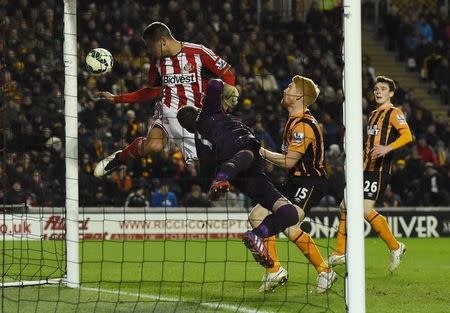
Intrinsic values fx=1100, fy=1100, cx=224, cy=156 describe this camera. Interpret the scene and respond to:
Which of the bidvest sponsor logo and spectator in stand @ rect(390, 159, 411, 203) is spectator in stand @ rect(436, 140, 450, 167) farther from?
the bidvest sponsor logo

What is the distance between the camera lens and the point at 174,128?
38.3ft

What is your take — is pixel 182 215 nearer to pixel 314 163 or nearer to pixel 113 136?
pixel 113 136

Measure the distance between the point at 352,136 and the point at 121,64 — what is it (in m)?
12.6

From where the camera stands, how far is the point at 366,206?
40.1 ft

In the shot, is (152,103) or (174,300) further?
(152,103)

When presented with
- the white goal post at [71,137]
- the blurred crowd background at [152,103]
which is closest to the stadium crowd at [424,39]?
the blurred crowd background at [152,103]

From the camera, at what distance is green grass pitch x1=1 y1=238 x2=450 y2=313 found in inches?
374

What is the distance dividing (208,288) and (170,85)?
2.20 metres

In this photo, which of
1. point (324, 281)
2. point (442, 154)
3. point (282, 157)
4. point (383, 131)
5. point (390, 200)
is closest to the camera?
point (324, 281)

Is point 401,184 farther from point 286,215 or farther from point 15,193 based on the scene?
point 286,215

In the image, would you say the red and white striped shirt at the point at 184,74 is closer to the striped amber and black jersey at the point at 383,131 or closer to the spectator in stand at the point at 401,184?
the striped amber and black jersey at the point at 383,131

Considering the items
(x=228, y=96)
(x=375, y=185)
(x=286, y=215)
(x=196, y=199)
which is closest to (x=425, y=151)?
(x=196, y=199)

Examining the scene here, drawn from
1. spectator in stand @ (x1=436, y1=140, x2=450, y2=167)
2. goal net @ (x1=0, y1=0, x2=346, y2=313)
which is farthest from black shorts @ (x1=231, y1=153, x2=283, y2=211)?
spectator in stand @ (x1=436, y1=140, x2=450, y2=167)

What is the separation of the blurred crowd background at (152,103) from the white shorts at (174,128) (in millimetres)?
5026
